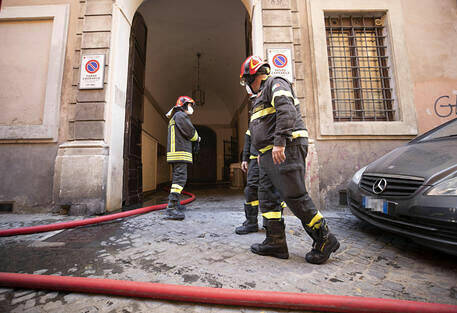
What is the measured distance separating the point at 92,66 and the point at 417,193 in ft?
16.8

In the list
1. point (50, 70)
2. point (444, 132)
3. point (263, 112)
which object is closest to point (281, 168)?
point (263, 112)

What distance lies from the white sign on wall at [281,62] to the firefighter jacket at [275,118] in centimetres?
195

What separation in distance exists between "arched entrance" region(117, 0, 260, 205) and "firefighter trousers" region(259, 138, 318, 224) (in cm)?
341

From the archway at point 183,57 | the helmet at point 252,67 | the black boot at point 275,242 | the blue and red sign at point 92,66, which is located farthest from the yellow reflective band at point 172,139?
the black boot at point 275,242

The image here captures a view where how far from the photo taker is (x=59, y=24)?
4.05m

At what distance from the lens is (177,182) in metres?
3.32

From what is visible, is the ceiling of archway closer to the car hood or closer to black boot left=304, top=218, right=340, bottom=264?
the car hood

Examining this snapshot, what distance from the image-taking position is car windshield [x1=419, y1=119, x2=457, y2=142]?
2430 millimetres

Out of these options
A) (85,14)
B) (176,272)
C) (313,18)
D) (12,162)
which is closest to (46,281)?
(176,272)

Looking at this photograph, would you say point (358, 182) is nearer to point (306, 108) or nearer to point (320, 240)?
point (320, 240)

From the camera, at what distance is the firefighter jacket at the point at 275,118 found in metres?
1.67

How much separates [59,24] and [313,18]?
16.7 ft

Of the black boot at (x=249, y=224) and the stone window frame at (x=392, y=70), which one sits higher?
the stone window frame at (x=392, y=70)

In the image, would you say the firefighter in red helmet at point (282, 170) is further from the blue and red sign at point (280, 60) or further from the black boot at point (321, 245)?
the blue and red sign at point (280, 60)
